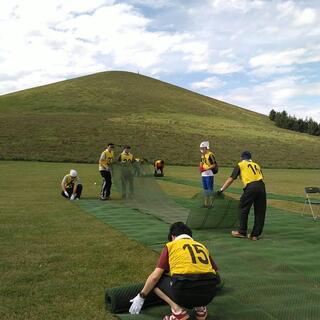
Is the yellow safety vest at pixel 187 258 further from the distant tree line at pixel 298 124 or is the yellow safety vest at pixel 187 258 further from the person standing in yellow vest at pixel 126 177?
the distant tree line at pixel 298 124

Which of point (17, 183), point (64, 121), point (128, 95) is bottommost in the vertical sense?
point (17, 183)

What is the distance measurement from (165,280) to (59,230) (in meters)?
5.46

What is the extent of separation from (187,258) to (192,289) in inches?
12.2

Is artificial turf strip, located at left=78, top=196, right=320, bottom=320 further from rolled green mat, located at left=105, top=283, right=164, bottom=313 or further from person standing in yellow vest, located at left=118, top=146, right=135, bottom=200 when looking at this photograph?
person standing in yellow vest, located at left=118, top=146, right=135, bottom=200

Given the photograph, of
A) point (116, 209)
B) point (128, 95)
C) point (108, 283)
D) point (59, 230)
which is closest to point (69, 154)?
point (116, 209)

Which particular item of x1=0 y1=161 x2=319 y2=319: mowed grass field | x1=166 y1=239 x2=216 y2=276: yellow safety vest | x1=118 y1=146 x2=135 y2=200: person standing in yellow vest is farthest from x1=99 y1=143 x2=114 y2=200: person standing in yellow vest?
x1=166 y1=239 x2=216 y2=276: yellow safety vest

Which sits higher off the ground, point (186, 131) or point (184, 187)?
point (186, 131)

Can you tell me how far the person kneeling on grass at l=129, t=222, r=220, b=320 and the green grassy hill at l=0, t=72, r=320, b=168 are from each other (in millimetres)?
34890

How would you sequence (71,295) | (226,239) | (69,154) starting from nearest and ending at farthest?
(71,295), (226,239), (69,154)

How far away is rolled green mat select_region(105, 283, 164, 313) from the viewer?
17.5 ft

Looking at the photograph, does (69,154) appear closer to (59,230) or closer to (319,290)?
(59,230)

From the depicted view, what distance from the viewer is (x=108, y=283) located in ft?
21.0

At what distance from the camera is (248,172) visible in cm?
953

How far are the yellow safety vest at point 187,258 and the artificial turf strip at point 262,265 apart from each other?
0.80 m
